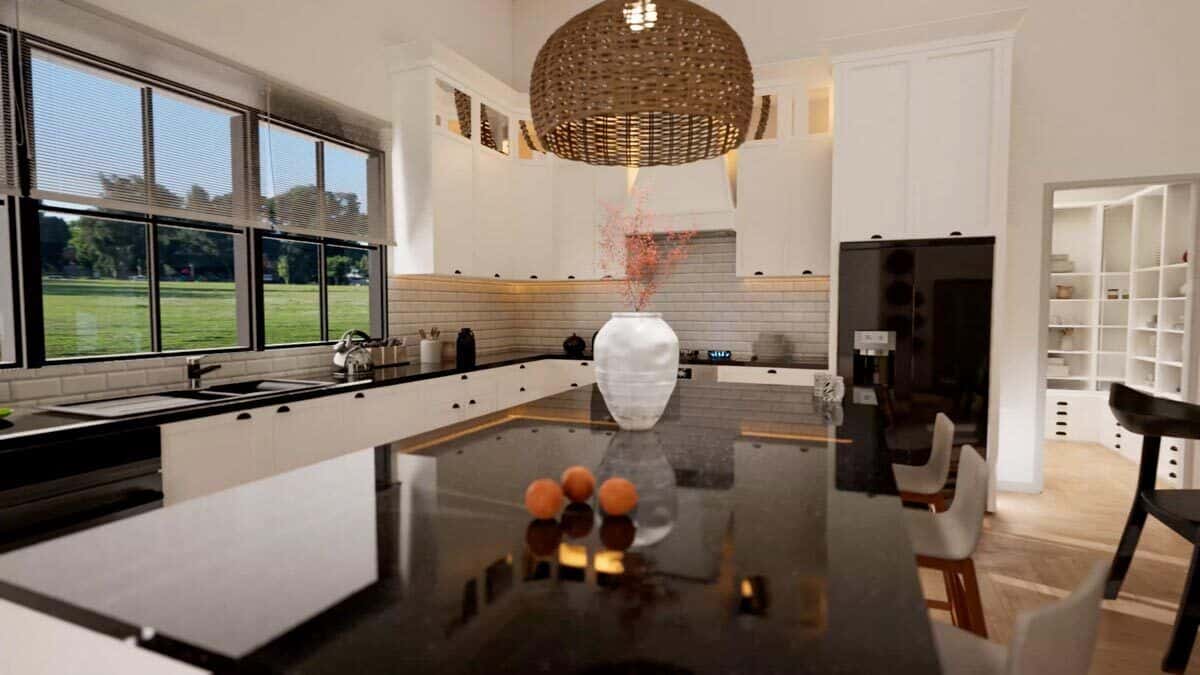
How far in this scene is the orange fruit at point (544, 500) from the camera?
1157mm

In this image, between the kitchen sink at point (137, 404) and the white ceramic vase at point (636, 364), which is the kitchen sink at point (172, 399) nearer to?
the kitchen sink at point (137, 404)

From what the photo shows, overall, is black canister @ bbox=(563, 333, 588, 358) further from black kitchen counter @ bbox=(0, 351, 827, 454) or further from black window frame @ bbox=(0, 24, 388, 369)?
black window frame @ bbox=(0, 24, 388, 369)

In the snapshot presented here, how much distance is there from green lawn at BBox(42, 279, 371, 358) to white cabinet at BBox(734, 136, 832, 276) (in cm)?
301

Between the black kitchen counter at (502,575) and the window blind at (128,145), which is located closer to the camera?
the black kitchen counter at (502,575)

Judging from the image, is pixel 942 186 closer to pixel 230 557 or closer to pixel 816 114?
pixel 816 114

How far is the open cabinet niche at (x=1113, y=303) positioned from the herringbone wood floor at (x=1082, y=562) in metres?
0.82

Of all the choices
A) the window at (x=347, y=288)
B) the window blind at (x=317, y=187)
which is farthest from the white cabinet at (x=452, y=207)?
the window at (x=347, y=288)

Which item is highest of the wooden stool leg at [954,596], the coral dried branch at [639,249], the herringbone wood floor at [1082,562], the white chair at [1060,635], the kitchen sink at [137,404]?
the coral dried branch at [639,249]

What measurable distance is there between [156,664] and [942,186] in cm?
443

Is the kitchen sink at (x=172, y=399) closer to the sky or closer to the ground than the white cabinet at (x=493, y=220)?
closer to the ground

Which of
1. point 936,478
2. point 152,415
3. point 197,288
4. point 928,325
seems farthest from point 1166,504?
point 197,288

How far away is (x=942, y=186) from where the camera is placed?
4020 mm

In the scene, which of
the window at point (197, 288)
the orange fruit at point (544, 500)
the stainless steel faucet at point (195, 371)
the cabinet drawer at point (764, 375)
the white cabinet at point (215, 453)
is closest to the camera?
the orange fruit at point (544, 500)

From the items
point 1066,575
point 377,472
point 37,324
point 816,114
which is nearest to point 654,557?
point 377,472
